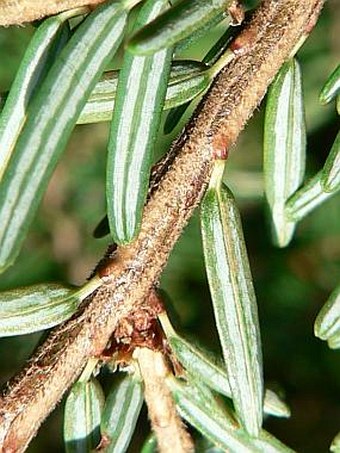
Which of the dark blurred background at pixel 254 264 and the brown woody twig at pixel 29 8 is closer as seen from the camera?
the brown woody twig at pixel 29 8

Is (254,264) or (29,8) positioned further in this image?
(254,264)

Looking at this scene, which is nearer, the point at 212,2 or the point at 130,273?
the point at 212,2

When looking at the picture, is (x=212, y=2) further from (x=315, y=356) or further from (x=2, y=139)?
(x=315, y=356)

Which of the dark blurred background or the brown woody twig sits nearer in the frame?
the brown woody twig

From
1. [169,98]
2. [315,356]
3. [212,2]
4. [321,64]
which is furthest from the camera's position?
[315,356]

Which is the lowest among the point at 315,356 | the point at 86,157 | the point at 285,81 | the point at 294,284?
the point at 315,356

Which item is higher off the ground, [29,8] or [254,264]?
[29,8]

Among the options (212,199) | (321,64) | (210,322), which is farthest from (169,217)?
(210,322)

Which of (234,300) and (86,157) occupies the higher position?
(86,157)
